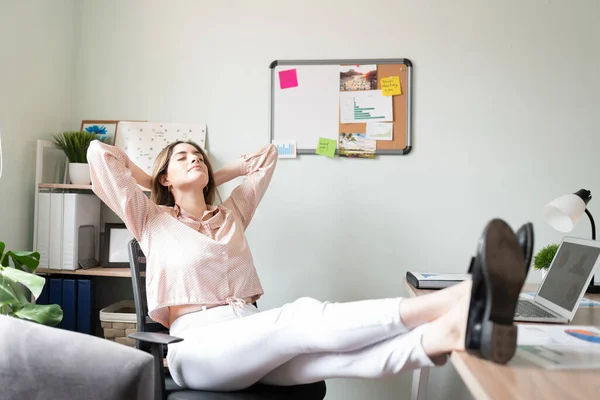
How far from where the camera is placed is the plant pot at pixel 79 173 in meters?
2.34

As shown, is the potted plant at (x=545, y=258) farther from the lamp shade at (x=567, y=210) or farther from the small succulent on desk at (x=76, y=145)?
the small succulent on desk at (x=76, y=145)

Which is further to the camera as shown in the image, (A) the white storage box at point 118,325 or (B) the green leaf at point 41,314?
(A) the white storage box at point 118,325

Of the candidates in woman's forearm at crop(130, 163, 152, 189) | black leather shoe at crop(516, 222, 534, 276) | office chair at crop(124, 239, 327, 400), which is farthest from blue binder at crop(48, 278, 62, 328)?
black leather shoe at crop(516, 222, 534, 276)

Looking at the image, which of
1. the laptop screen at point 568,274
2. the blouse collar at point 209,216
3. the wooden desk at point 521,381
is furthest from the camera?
the blouse collar at point 209,216

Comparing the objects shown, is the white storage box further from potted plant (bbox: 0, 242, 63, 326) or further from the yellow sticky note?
the yellow sticky note

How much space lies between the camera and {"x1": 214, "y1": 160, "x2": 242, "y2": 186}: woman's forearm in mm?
2207

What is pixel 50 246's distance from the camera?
228cm

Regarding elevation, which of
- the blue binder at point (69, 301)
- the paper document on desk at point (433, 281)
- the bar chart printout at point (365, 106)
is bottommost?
the blue binder at point (69, 301)

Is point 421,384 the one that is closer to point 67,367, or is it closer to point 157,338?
point 157,338

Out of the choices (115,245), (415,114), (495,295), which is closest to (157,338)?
(495,295)

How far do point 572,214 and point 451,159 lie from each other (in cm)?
71

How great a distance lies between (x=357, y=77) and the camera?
2436 millimetres

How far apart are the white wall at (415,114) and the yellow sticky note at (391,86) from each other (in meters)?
0.09

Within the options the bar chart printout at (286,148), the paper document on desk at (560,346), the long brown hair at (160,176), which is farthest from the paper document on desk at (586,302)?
the long brown hair at (160,176)
